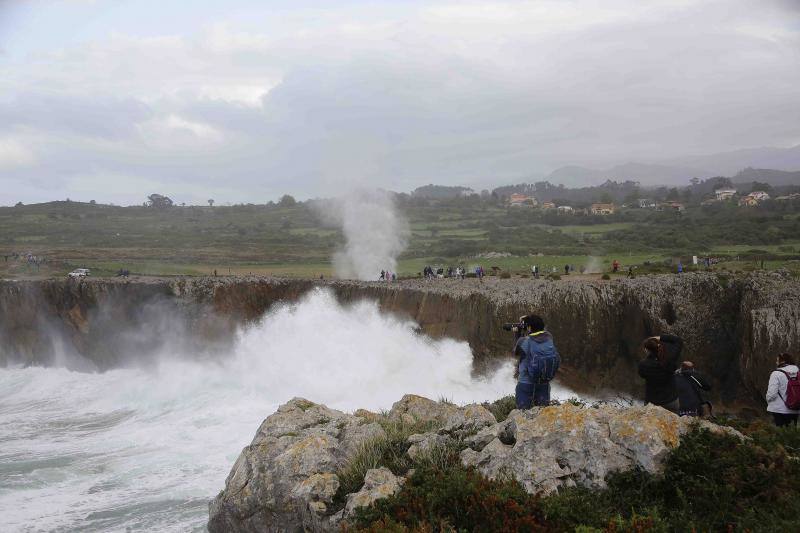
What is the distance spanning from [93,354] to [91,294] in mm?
2861

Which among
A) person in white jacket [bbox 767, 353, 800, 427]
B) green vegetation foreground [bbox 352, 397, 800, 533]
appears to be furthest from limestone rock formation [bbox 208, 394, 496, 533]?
person in white jacket [bbox 767, 353, 800, 427]

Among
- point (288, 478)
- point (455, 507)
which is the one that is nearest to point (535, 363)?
point (455, 507)

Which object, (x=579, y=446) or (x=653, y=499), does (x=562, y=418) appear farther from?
(x=653, y=499)

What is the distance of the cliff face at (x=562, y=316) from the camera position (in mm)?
17156

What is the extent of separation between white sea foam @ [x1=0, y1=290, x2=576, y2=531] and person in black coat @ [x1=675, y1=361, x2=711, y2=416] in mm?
8075

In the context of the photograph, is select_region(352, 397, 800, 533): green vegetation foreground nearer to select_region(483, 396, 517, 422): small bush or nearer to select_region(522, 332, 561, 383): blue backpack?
select_region(522, 332, 561, 383): blue backpack

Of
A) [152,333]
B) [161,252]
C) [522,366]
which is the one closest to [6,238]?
[161,252]

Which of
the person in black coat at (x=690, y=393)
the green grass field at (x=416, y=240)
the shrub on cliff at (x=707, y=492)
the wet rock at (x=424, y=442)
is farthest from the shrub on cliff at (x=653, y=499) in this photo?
the green grass field at (x=416, y=240)

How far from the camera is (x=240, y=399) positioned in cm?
2273

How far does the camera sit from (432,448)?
24.5 ft

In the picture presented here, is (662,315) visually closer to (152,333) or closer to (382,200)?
(152,333)

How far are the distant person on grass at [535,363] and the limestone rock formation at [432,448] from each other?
0.54 m

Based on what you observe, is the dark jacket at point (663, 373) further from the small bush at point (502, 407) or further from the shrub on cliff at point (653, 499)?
the small bush at point (502, 407)

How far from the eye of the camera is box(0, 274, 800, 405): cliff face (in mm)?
17156
